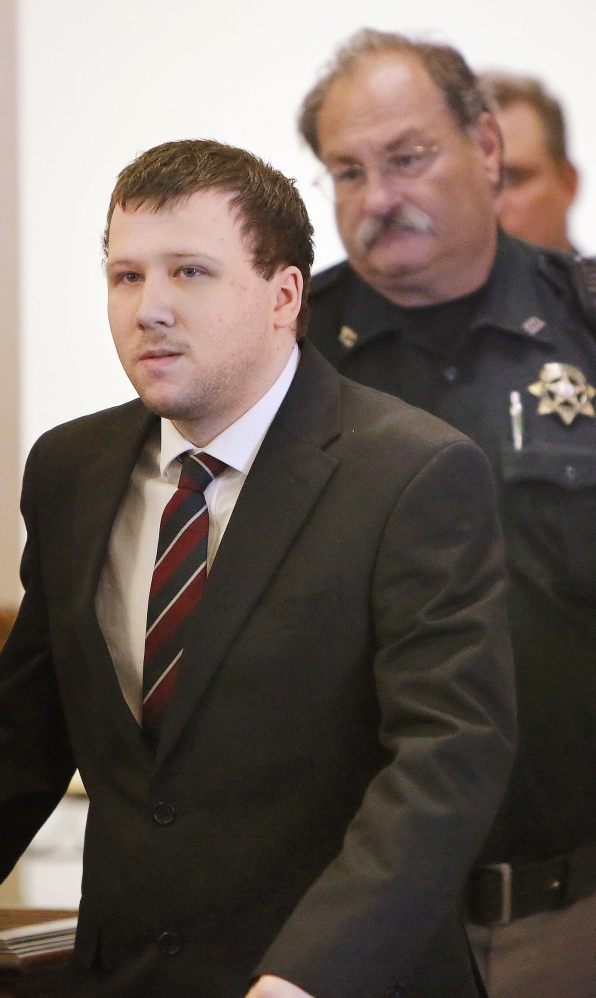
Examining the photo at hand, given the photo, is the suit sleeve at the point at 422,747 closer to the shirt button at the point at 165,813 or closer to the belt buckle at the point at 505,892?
the shirt button at the point at 165,813

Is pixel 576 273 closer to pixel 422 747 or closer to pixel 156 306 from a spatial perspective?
pixel 156 306

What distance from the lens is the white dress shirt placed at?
1396 mm

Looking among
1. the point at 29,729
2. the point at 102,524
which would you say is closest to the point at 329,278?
the point at 102,524

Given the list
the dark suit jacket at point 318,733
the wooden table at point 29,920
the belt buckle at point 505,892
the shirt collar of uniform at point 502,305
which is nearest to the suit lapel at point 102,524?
the dark suit jacket at point 318,733

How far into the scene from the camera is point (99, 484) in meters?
1.48

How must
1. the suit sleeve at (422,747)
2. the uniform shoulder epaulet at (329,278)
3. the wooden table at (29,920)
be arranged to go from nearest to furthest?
the suit sleeve at (422,747)
the wooden table at (29,920)
the uniform shoulder epaulet at (329,278)

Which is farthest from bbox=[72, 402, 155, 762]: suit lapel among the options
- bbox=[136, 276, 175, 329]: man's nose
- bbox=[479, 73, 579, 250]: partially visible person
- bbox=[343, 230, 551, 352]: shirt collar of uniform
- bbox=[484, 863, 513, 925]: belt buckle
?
bbox=[479, 73, 579, 250]: partially visible person

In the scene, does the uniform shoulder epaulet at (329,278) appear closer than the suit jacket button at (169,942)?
No

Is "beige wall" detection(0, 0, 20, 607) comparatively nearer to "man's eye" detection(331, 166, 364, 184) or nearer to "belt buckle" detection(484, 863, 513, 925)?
"man's eye" detection(331, 166, 364, 184)

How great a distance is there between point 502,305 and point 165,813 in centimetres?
122

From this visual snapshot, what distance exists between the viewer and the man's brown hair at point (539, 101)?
236cm

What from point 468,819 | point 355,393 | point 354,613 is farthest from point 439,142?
point 468,819

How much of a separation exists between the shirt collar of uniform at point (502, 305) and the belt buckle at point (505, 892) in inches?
36.9

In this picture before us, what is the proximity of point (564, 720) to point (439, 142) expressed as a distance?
1.06 meters
